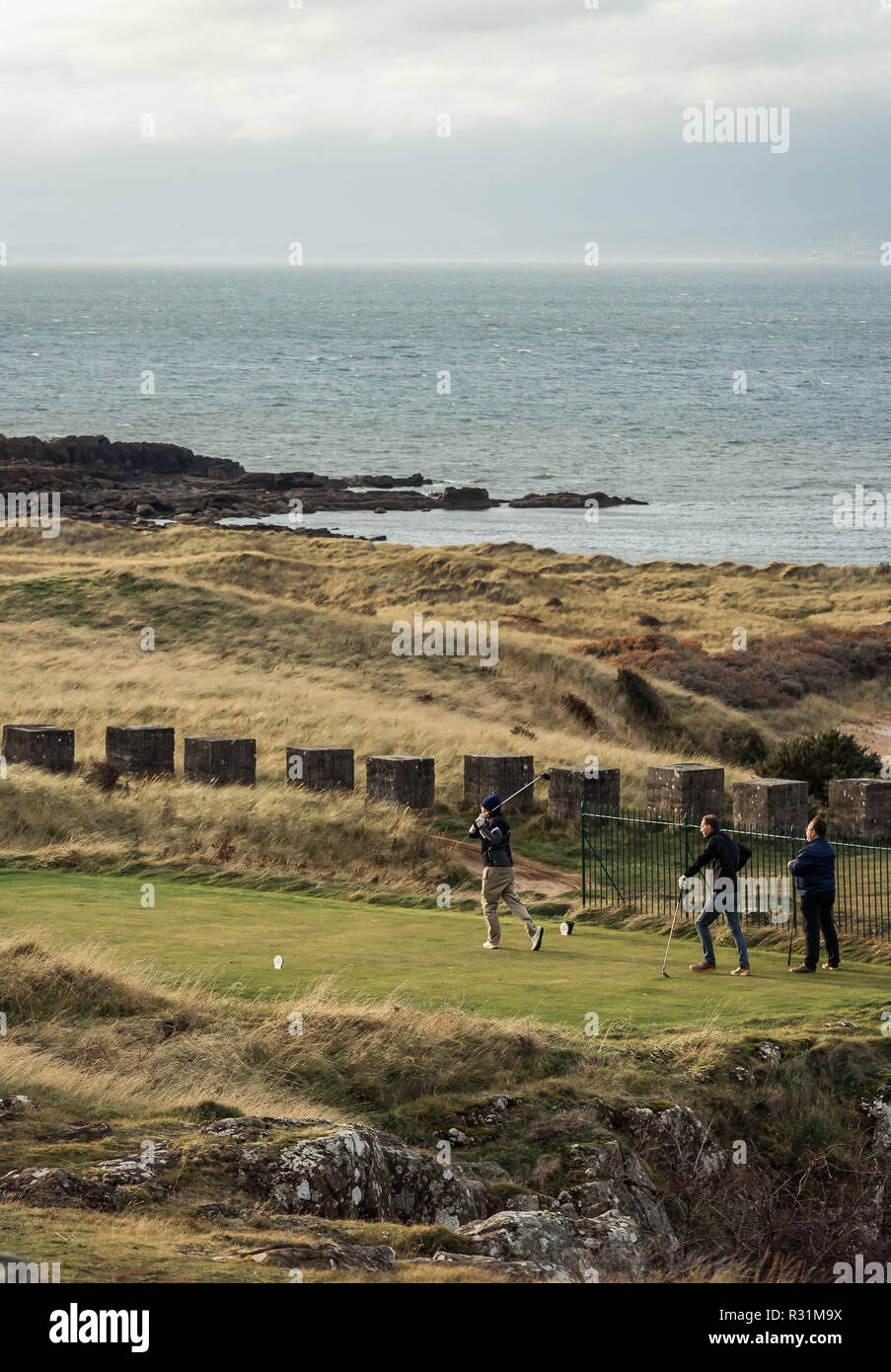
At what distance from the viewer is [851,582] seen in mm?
82875

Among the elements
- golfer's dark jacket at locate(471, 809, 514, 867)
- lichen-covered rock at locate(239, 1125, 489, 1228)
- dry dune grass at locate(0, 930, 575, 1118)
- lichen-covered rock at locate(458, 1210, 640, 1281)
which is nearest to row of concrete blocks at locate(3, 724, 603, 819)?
golfer's dark jacket at locate(471, 809, 514, 867)

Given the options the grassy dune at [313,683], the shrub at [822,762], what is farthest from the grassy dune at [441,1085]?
the shrub at [822,762]

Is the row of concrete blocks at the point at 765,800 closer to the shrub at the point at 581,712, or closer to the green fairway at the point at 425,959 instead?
the green fairway at the point at 425,959

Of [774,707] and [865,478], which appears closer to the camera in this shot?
[774,707]

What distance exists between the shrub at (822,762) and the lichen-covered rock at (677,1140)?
2114 centimetres

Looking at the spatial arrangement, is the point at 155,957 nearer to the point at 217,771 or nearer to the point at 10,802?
the point at 10,802

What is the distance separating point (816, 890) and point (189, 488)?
322 feet

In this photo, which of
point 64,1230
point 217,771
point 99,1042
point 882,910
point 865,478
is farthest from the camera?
point 865,478

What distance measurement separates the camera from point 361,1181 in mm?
12250

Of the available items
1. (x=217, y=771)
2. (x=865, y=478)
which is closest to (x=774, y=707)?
(x=217, y=771)

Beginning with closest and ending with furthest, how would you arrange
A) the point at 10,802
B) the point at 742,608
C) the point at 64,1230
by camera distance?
the point at 64,1230 < the point at 10,802 < the point at 742,608

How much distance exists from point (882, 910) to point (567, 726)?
16832 millimetres

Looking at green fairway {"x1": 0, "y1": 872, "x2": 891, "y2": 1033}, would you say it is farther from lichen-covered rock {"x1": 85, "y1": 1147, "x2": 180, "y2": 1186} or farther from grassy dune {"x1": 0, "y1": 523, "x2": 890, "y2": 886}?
lichen-covered rock {"x1": 85, "y1": 1147, "x2": 180, "y2": 1186}

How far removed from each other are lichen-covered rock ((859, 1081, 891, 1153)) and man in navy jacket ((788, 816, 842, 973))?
13.2 ft
